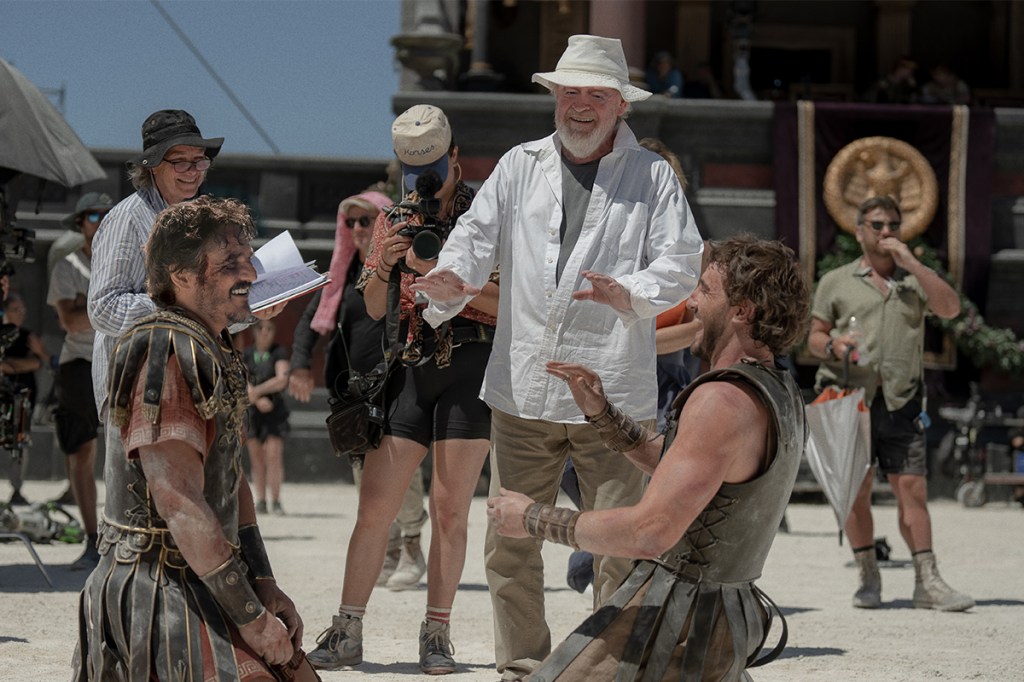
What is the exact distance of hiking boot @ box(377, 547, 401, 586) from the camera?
7.50m

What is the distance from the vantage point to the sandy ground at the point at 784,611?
5406 mm

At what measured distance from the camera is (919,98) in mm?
16531

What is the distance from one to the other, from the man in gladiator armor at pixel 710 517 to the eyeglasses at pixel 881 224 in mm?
3984

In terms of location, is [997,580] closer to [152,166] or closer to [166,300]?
[152,166]

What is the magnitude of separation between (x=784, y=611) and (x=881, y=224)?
1.88 m

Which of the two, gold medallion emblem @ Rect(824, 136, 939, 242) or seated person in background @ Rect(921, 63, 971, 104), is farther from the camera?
seated person in background @ Rect(921, 63, 971, 104)

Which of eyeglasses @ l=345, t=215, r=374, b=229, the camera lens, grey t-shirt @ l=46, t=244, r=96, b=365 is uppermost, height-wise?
the camera lens

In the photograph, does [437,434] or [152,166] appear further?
[437,434]

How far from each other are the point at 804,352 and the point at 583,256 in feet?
35.6

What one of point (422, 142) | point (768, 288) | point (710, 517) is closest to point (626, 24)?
point (422, 142)

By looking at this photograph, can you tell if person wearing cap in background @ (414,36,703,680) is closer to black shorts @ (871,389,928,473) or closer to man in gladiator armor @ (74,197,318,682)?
man in gladiator armor @ (74,197,318,682)

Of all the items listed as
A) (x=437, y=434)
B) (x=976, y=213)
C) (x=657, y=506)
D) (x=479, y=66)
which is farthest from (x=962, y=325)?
(x=657, y=506)

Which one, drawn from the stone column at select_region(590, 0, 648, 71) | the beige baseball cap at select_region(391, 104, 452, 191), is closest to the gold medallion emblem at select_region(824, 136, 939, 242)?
the stone column at select_region(590, 0, 648, 71)

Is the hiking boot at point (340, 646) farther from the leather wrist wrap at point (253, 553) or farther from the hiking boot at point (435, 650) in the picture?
the leather wrist wrap at point (253, 553)
